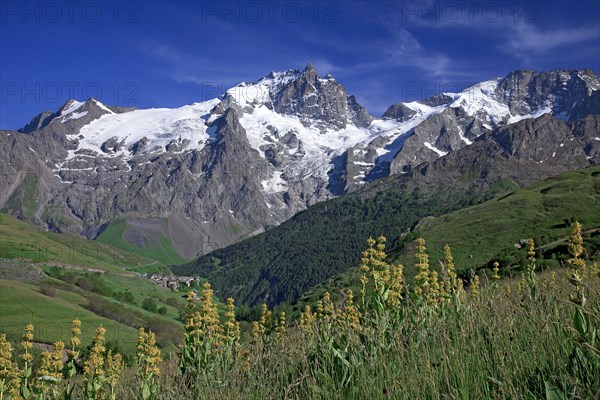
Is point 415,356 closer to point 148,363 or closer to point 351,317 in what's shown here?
point 351,317

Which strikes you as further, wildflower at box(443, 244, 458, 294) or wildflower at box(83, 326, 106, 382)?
wildflower at box(443, 244, 458, 294)

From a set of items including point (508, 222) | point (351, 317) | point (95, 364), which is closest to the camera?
point (95, 364)

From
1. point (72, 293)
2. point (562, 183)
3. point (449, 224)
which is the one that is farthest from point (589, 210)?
point (72, 293)

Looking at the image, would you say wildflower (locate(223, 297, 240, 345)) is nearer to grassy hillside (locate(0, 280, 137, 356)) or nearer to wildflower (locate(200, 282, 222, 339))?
wildflower (locate(200, 282, 222, 339))

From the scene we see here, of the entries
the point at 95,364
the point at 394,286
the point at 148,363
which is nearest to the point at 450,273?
the point at 394,286

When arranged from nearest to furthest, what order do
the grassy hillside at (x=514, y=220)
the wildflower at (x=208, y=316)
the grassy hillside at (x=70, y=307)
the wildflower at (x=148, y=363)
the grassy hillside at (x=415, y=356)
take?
1. the grassy hillside at (x=415, y=356)
2. the wildflower at (x=148, y=363)
3. the wildflower at (x=208, y=316)
4. the grassy hillside at (x=70, y=307)
5. the grassy hillside at (x=514, y=220)

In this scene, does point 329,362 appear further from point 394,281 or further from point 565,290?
point 565,290

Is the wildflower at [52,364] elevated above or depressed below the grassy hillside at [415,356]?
above

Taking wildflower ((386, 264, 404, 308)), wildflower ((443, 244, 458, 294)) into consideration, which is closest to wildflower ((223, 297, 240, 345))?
wildflower ((386, 264, 404, 308))

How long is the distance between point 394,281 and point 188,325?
13.5 ft

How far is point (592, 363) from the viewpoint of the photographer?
4.89 m

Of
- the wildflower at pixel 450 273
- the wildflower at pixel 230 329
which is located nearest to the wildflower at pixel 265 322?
the wildflower at pixel 230 329

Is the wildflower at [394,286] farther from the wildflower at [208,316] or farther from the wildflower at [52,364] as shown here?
the wildflower at [52,364]

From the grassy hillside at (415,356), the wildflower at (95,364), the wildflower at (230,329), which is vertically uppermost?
the wildflower at (230,329)
